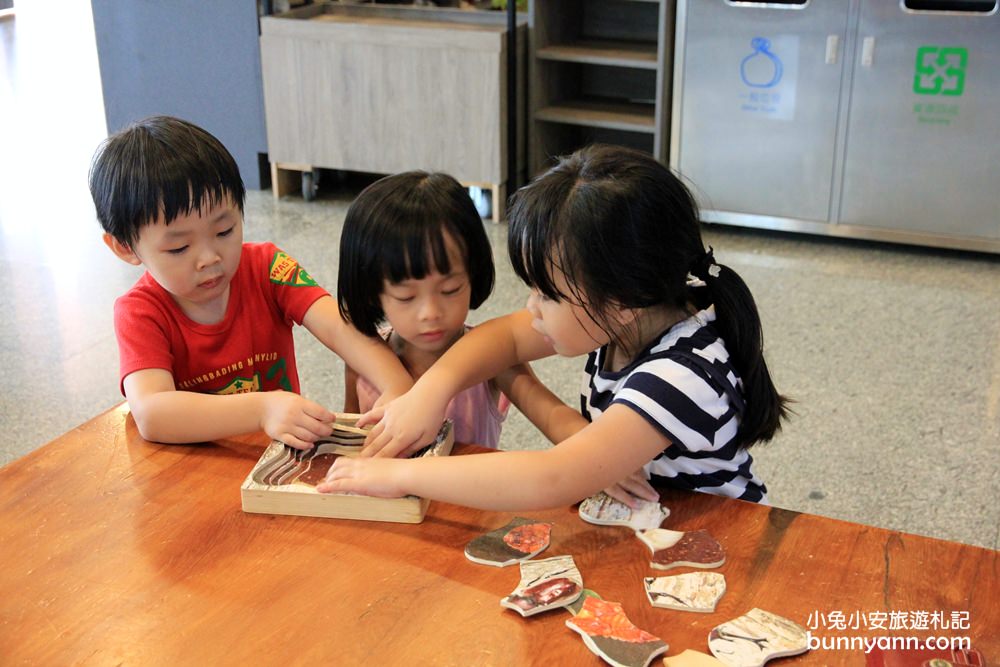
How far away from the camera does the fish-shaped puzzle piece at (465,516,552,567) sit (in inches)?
39.1

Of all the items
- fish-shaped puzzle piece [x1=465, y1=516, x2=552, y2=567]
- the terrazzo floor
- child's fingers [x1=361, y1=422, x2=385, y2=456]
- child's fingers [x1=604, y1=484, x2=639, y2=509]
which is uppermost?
child's fingers [x1=361, y1=422, x2=385, y2=456]

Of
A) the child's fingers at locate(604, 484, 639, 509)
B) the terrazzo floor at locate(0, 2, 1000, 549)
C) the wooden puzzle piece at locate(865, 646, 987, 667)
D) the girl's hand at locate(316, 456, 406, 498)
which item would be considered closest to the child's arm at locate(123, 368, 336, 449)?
the girl's hand at locate(316, 456, 406, 498)

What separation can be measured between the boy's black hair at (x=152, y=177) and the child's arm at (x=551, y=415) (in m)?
0.43

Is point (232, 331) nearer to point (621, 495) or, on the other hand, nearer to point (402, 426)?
point (402, 426)

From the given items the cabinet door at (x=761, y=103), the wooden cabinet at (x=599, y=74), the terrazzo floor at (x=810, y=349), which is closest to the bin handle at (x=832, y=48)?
the cabinet door at (x=761, y=103)

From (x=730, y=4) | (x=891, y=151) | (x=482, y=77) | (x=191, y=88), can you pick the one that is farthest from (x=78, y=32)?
(x=891, y=151)

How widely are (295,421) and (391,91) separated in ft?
9.41

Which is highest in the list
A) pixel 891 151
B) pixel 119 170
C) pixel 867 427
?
pixel 119 170

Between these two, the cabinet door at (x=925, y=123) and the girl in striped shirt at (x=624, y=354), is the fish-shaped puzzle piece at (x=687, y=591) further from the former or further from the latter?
the cabinet door at (x=925, y=123)

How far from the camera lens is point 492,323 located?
1.35 metres

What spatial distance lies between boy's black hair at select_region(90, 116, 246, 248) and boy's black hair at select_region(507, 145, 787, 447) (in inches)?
16.0

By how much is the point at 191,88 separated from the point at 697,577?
12.3 feet

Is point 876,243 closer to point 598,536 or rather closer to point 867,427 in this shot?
point 867,427

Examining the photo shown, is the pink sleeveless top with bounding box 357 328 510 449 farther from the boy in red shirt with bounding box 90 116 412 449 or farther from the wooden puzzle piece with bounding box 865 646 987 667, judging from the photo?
the wooden puzzle piece with bounding box 865 646 987 667
